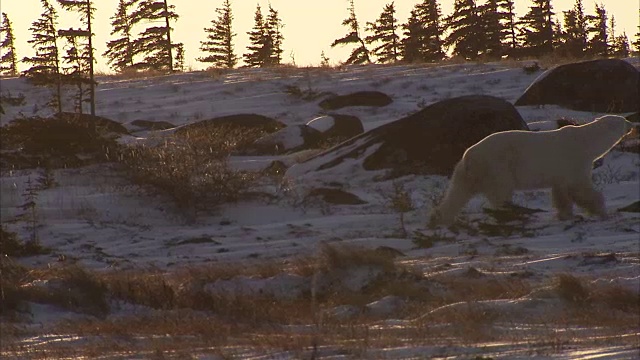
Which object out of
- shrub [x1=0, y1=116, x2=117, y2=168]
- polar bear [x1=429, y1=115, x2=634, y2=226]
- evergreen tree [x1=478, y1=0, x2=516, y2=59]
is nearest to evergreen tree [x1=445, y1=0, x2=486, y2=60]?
evergreen tree [x1=478, y1=0, x2=516, y2=59]

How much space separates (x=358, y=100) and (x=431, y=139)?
1114 centimetres

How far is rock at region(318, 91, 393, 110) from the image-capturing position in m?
30.4

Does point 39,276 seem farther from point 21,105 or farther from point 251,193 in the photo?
point 21,105

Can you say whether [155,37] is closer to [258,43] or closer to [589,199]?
[258,43]

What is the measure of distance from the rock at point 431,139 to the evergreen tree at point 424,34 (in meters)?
30.9

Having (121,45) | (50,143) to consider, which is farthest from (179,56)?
(50,143)

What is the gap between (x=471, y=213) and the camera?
15797mm

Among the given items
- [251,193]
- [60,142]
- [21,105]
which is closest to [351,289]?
[251,193]

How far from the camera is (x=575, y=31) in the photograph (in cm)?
5009

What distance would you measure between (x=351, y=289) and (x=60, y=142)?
41.3 feet

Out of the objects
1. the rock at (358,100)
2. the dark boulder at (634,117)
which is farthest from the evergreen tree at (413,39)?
the dark boulder at (634,117)

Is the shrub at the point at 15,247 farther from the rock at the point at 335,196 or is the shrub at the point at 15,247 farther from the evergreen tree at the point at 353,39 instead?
the evergreen tree at the point at 353,39

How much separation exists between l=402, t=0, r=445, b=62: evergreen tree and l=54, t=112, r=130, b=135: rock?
25.6 meters

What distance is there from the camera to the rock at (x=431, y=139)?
19.4 m
